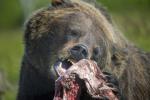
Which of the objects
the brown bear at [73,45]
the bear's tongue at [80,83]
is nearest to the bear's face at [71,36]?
the brown bear at [73,45]

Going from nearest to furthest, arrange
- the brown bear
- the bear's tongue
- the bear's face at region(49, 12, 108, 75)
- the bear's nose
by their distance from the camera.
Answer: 1. the bear's tongue
2. the bear's nose
3. the bear's face at region(49, 12, 108, 75)
4. the brown bear

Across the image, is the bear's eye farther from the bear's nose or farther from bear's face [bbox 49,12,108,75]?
the bear's nose

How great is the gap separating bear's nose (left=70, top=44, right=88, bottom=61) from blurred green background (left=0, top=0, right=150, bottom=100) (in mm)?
5255

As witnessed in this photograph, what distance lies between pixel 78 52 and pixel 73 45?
1.46ft

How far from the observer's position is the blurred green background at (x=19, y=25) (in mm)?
16047

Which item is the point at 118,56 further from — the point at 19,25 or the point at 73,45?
the point at 19,25

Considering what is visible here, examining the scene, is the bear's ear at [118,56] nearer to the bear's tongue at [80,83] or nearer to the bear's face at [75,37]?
the bear's face at [75,37]

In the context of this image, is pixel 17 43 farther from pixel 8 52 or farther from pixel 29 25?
pixel 29 25

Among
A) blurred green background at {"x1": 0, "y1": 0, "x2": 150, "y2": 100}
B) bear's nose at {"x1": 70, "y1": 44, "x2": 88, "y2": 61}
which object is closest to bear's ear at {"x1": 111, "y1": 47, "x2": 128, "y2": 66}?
bear's nose at {"x1": 70, "y1": 44, "x2": 88, "y2": 61}

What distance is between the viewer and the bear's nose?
839 cm

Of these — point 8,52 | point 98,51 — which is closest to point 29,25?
point 98,51

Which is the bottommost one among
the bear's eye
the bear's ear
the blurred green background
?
the blurred green background

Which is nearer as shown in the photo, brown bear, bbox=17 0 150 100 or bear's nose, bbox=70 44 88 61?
bear's nose, bbox=70 44 88 61

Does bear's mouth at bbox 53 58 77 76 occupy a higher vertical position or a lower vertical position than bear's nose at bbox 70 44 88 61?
lower
